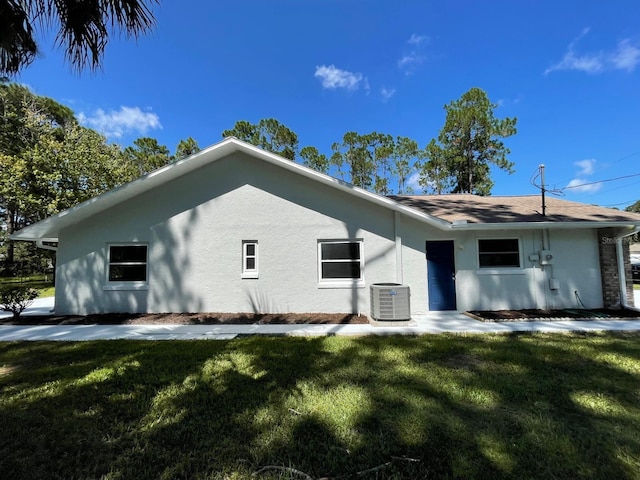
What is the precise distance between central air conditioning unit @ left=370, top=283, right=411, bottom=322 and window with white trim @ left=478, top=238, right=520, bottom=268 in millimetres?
3271

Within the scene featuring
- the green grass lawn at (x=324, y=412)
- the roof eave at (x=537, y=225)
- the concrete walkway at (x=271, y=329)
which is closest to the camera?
the green grass lawn at (x=324, y=412)

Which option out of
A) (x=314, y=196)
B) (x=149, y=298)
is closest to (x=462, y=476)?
(x=314, y=196)

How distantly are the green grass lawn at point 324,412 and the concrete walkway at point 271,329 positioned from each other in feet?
4.18

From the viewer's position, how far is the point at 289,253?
945 centimetres

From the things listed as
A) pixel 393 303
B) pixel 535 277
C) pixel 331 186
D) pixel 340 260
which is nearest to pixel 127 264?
pixel 340 260

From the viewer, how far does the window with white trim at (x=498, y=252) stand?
31.7 feet

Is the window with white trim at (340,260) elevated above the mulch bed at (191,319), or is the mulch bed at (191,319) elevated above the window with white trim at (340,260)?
the window with white trim at (340,260)

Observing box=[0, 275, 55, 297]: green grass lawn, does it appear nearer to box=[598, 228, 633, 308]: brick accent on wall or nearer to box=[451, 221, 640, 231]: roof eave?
box=[451, 221, 640, 231]: roof eave

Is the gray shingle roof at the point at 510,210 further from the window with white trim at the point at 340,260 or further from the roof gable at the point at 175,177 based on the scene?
the window with white trim at the point at 340,260

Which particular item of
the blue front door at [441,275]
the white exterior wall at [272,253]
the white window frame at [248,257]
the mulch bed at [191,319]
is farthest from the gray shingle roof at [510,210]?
the white window frame at [248,257]

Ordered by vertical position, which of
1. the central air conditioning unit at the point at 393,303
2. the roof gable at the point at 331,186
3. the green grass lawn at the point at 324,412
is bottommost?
the green grass lawn at the point at 324,412

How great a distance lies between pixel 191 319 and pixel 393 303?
561cm

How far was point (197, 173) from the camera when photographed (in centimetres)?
968

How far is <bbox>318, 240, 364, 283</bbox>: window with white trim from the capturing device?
9500mm
